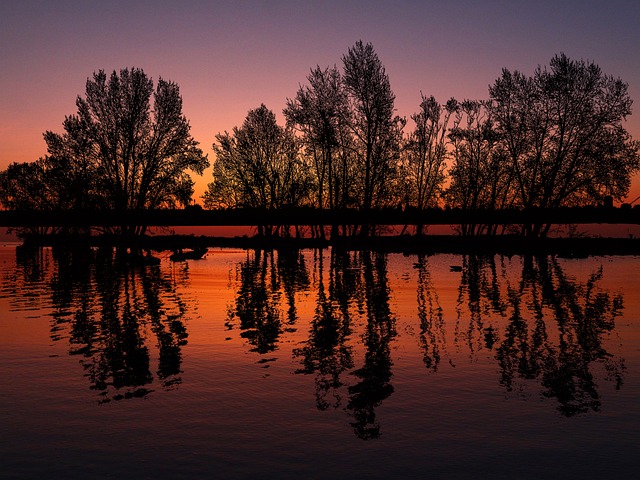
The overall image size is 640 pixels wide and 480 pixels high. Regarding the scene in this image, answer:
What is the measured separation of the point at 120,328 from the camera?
17.0 m

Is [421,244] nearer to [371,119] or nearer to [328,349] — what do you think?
[371,119]

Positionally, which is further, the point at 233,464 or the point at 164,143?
the point at 164,143

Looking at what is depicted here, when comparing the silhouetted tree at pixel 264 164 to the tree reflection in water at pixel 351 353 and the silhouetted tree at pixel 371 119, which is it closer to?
the silhouetted tree at pixel 371 119

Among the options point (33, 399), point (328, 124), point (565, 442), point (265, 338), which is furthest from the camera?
point (328, 124)

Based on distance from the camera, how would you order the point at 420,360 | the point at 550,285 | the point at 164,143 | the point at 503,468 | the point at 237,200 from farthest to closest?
1. the point at 237,200
2. the point at 164,143
3. the point at 550,285
4. the point at 420,360
5. the point at 503,468

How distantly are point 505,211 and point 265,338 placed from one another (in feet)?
175

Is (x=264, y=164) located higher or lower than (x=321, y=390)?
higher

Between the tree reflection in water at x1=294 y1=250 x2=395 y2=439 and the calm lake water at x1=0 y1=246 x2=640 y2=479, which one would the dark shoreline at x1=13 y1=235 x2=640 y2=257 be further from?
the calm lake water at x1=0 y1=246 x2=640 y2=479

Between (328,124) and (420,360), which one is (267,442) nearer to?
(420,360)

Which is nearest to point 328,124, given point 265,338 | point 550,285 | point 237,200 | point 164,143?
point 164,143

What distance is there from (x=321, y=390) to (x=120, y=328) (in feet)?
29.3

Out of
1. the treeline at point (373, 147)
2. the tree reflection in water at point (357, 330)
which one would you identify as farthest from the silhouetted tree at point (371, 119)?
the tree reflection in water at point (357, 330)

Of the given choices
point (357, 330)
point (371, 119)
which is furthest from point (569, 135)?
point (357, 330)

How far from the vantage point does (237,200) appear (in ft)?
302
